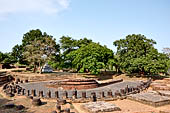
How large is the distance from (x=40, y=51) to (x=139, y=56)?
19741 millimetres

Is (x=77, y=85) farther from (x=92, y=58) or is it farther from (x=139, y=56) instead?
(x=139, y=56)

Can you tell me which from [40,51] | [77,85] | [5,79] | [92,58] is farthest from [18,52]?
[77,85]

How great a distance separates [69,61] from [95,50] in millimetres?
8725

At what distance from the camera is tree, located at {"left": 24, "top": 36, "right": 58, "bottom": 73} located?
3043 centimetres

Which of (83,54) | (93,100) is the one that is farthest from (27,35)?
(93,100)

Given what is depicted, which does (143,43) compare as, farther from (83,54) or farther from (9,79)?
(9,79)

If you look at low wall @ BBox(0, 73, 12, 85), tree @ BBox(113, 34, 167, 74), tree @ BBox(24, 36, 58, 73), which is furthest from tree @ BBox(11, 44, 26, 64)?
tree @ BBox(113, 34, 167, 74)

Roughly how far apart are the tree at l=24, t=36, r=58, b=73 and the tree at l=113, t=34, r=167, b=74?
13.9 m

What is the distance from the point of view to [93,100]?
37.2 feet

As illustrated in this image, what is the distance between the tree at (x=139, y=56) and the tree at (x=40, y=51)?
45.5ft

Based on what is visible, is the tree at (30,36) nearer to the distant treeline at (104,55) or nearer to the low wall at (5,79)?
the distant treeline at (104,55)

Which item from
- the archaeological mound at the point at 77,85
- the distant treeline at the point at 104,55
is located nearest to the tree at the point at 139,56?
the distant treeline at the point at 104,55

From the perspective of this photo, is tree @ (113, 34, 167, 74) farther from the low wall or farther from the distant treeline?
the low wall

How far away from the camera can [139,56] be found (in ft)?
85.3
